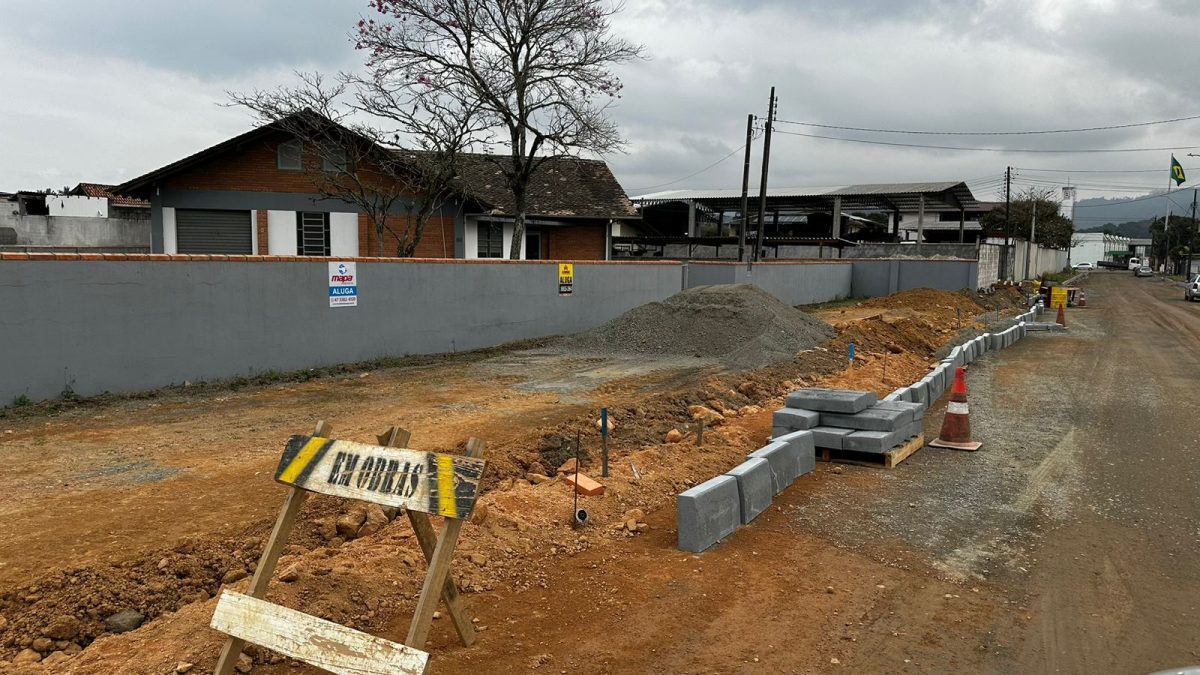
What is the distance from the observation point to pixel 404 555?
17.6 feet

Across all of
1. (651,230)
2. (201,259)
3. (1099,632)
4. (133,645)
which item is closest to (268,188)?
(201,259)

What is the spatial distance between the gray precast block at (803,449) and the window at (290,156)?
67.9 feet

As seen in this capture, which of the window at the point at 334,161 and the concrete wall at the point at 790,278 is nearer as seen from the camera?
the window at the point at 334,161

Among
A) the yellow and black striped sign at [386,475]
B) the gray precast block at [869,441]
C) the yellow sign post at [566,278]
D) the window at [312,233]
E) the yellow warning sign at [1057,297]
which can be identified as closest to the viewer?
the yellow and black striped sign at [386,475]

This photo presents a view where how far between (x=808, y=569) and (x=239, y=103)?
20554mm

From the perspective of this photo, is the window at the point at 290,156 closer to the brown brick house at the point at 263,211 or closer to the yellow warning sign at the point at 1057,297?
the brown brick house at the point at 263,211

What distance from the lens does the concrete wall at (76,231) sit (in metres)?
32.2

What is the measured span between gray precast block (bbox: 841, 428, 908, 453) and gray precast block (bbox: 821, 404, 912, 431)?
0.08m

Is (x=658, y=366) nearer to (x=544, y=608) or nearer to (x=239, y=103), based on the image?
(x=544, y=608)

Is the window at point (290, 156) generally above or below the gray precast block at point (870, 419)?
above

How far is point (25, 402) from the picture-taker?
10.4 meters

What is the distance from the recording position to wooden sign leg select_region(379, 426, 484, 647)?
4000 millimetres

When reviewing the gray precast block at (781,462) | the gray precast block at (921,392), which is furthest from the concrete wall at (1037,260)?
the gray precast block at (781,462)

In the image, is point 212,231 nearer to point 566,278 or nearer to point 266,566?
point 566,278
